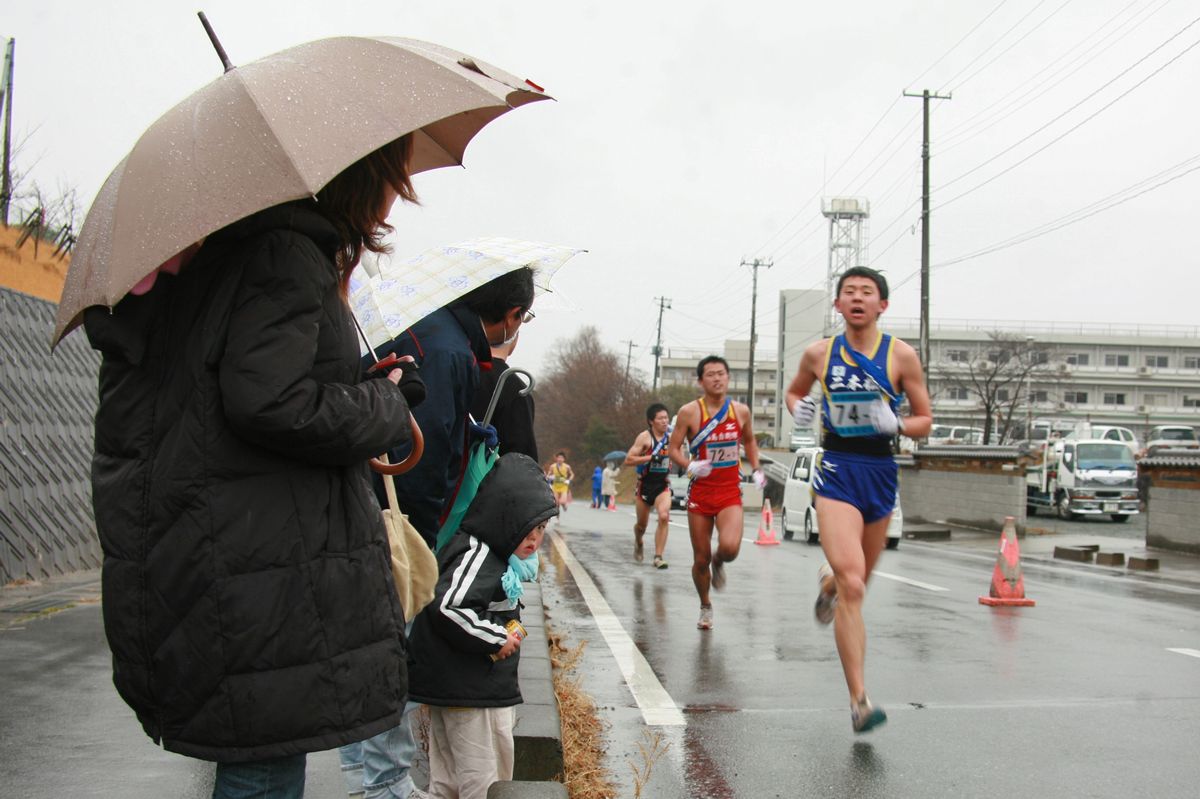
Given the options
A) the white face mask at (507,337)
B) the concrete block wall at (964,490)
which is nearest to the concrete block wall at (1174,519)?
the concrete block wall at (964,490)

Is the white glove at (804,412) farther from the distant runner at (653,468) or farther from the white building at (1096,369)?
the white building at (1096,369)

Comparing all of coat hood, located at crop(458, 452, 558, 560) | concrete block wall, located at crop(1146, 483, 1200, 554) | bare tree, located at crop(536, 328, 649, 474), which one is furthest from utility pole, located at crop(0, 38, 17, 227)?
bare tree, located at crop(536, 328, 649, 474)

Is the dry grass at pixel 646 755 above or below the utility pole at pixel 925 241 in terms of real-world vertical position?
below

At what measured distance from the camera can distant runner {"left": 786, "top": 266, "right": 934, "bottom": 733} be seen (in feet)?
19.7

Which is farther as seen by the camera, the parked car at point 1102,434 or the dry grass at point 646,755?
the parked car at point 1102,434

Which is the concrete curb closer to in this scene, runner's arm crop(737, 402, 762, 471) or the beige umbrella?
the beige umbrella

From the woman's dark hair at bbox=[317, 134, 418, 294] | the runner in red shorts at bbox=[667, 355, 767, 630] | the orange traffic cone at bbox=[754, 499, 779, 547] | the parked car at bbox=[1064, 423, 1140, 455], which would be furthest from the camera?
the parked car at bbox=[1064, 423, 1140, 455]

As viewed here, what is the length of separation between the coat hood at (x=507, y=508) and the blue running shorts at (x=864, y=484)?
9.28ft

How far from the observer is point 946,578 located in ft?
46.2

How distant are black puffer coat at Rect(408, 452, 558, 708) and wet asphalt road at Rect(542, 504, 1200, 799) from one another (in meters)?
1.35

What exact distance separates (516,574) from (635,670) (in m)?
3.77

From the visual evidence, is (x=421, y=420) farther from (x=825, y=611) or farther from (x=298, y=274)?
(x=825, y=611)

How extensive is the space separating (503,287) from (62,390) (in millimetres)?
9107

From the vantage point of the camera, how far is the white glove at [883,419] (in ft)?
20.0
